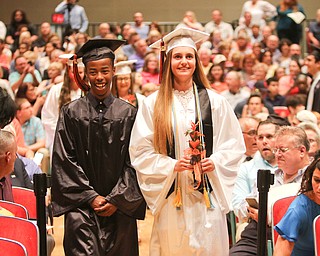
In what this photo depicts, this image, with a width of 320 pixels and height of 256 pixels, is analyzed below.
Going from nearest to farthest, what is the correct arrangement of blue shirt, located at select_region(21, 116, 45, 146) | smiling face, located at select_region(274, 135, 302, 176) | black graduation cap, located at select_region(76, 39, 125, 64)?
black graduation cap, located at select_region(76, 39, 125, 64), smiling face, located at select_region(274, 135, 302, 176), blue shirt, located at select_region(21, 116, 45, 146)

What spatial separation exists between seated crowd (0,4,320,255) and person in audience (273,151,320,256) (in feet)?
2.12

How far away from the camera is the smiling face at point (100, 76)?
480 centimetres

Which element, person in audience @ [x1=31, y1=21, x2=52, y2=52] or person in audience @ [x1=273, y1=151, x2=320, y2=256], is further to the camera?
person in audience @ [x1=31, y1=21, x2=52, y2=52]

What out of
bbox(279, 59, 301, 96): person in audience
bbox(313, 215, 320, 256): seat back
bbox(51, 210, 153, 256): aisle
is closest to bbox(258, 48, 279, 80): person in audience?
bbox(279, 59, 301, 96): person in audience

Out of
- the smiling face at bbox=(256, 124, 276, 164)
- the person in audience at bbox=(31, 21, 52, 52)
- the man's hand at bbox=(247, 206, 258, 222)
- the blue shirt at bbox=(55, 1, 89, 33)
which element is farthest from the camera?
the blue shirt at bbox=(55, 1, 89, 33)

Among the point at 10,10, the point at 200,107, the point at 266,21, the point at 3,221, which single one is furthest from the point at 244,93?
the point at 10,10

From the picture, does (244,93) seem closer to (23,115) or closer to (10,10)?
(23,115)

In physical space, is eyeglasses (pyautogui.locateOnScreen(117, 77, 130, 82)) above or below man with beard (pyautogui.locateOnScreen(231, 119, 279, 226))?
Result: above

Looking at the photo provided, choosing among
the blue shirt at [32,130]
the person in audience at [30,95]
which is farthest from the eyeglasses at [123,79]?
the person in audience at [30,95]

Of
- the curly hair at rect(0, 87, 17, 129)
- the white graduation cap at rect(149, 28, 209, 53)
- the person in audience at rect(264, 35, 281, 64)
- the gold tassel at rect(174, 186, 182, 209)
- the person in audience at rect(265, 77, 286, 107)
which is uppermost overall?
the white graduation cap at rect(149, 28, 209, 53)

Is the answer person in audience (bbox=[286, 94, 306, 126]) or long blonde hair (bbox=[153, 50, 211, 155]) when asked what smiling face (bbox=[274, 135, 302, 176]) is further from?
person in audience (bbox=[286, 94, 306, 126])

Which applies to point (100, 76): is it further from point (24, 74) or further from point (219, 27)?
point (219, 27)

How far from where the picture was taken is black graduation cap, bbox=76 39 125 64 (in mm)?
4840

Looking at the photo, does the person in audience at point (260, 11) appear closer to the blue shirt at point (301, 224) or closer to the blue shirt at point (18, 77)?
the blue shirt at point (18, 77)
